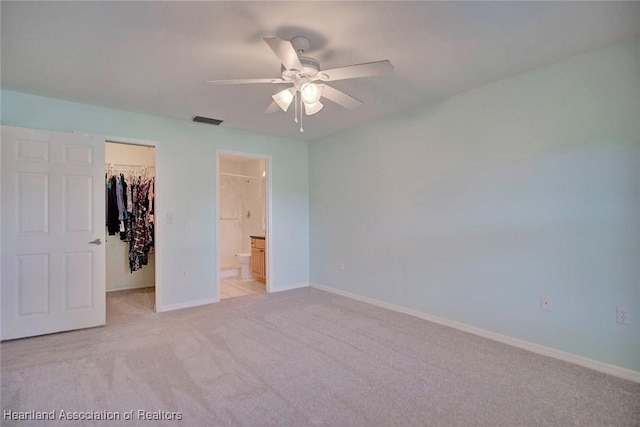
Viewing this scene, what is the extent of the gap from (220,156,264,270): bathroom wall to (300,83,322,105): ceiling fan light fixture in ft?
14.4

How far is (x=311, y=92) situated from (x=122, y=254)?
4459 mm

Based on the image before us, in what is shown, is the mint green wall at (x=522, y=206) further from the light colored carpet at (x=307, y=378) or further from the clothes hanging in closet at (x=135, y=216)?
the clothes hanging in closet at (x=135, y=216)

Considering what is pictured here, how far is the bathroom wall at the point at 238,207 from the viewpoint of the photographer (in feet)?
22.0

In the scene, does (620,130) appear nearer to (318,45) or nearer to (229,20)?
(318,45)

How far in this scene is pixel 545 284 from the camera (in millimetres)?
2686

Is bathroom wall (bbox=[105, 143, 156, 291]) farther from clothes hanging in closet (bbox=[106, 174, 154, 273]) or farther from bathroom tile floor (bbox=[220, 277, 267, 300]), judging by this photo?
bathroom tile floor (bbox=[220, 277, 267, 300])

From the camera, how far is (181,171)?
4.08 m

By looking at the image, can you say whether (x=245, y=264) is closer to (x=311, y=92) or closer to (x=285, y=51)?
(x=311, y=92)

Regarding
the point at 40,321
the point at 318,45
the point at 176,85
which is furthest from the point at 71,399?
the point at 318,45

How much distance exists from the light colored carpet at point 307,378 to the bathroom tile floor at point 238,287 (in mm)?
1395

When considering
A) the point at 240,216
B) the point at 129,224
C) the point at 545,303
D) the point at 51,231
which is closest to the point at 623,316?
the point at 545,303

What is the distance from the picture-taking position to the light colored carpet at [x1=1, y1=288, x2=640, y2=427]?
6.19ft

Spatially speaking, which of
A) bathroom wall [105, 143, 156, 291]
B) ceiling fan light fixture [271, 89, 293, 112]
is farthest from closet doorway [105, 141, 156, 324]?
ceiling fan light fixture [271, 89, 293, 112]

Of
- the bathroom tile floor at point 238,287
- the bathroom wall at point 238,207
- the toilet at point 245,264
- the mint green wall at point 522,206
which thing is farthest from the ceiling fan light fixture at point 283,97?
the bathroom wall at point 238,207
